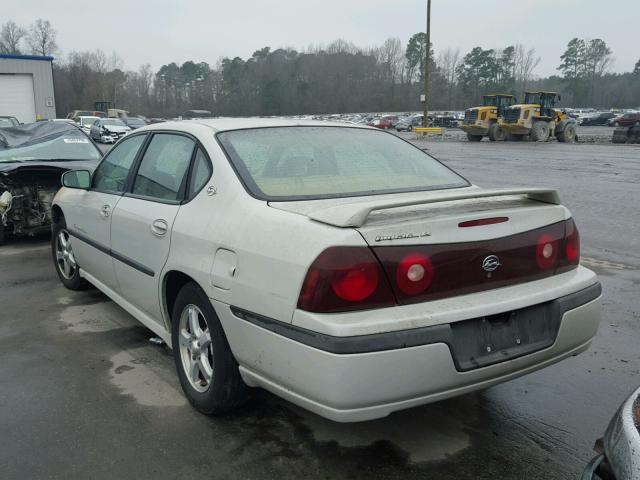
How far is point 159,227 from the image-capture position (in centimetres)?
330

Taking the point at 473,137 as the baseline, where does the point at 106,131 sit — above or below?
above

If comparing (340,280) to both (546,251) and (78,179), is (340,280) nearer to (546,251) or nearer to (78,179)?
(546,251)

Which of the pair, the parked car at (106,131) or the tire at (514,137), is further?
the tire at (514,137)

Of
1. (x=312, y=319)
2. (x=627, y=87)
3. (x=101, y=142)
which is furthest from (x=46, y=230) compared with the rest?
(x=627, y=87)

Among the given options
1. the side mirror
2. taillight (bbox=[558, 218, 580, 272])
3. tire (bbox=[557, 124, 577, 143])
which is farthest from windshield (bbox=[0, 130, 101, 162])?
tire (bbox=[557, 124, 577, 143])

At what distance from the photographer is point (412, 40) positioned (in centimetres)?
10350

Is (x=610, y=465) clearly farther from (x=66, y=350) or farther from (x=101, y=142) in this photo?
(x=101, y=142)

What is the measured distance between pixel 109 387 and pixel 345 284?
1946 millimetres

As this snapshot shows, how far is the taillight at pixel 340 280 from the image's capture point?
2277 mm

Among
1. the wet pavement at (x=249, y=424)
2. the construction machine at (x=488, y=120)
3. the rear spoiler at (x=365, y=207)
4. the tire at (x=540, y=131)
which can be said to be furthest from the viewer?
the construction machine at (x=488, y=120)

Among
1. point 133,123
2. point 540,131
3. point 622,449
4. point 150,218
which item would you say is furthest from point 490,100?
point 622,449

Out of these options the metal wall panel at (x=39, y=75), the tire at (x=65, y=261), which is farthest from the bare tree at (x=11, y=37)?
the tire at (x=65, y=261)

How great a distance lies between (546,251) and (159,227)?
6.87 feet

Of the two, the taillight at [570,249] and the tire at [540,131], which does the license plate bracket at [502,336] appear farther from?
the tire at [540,131]
